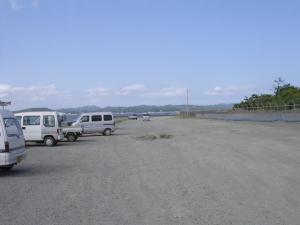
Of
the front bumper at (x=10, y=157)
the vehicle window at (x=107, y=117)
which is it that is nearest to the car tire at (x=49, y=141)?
the front bumper at (x=10, y=157)

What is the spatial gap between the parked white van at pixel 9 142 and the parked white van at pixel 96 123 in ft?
90.8

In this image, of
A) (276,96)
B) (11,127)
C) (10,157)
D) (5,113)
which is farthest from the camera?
(276,96)

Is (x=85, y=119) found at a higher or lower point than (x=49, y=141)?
higher

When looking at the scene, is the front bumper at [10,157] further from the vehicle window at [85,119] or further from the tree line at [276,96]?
the tree line at [276,96]

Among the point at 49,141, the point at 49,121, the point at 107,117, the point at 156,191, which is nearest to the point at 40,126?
the point at 49,121

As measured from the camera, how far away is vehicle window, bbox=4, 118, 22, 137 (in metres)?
15.6

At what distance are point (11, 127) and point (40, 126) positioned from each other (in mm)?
14552

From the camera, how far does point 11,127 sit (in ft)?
52.5

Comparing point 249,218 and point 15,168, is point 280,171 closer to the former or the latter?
point 249,218

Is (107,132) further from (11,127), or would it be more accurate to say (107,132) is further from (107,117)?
(11,127)

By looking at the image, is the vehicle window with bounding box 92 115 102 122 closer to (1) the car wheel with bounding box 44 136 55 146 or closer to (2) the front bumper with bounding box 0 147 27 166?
(1) the car wheel with bounding box 44 136 55 146

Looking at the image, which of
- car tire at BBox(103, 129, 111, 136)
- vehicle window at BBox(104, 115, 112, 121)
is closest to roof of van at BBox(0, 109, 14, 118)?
car tire at BBox(103, 129, 111, 136)

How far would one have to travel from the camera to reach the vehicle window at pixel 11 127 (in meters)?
15.6

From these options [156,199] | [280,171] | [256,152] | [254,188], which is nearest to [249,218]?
[156,199]
